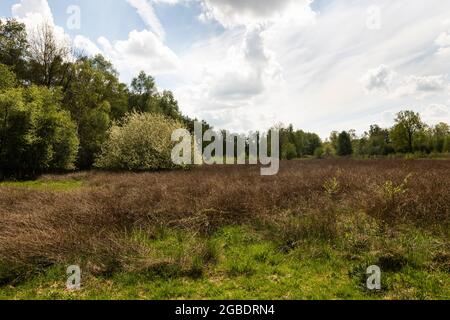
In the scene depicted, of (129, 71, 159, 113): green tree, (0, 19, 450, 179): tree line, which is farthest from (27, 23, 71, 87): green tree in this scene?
(129, 71, 159, 113): green tree

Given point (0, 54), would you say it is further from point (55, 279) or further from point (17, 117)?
point (55, 279)

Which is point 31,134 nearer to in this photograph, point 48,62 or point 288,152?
point 48,62

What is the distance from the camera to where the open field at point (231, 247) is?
4.96m

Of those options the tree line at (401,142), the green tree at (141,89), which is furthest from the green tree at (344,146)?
the green tree at (141,89)

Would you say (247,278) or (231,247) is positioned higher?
(231,247)

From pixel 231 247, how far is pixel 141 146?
19.9 metres

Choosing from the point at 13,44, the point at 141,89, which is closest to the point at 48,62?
the point at 13,44

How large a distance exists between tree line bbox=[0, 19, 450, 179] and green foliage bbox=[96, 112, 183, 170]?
108 mm

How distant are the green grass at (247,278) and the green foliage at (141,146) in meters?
18.6

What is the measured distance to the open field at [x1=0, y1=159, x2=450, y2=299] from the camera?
16.3 ft

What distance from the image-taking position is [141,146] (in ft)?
82.4

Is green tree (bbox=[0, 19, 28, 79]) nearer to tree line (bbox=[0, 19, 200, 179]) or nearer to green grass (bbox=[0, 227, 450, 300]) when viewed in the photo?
tree line (bbox=[0, 19, 200, 179])

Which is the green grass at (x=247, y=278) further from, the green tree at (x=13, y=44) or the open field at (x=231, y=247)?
the green tree at (x=13, y=44)
